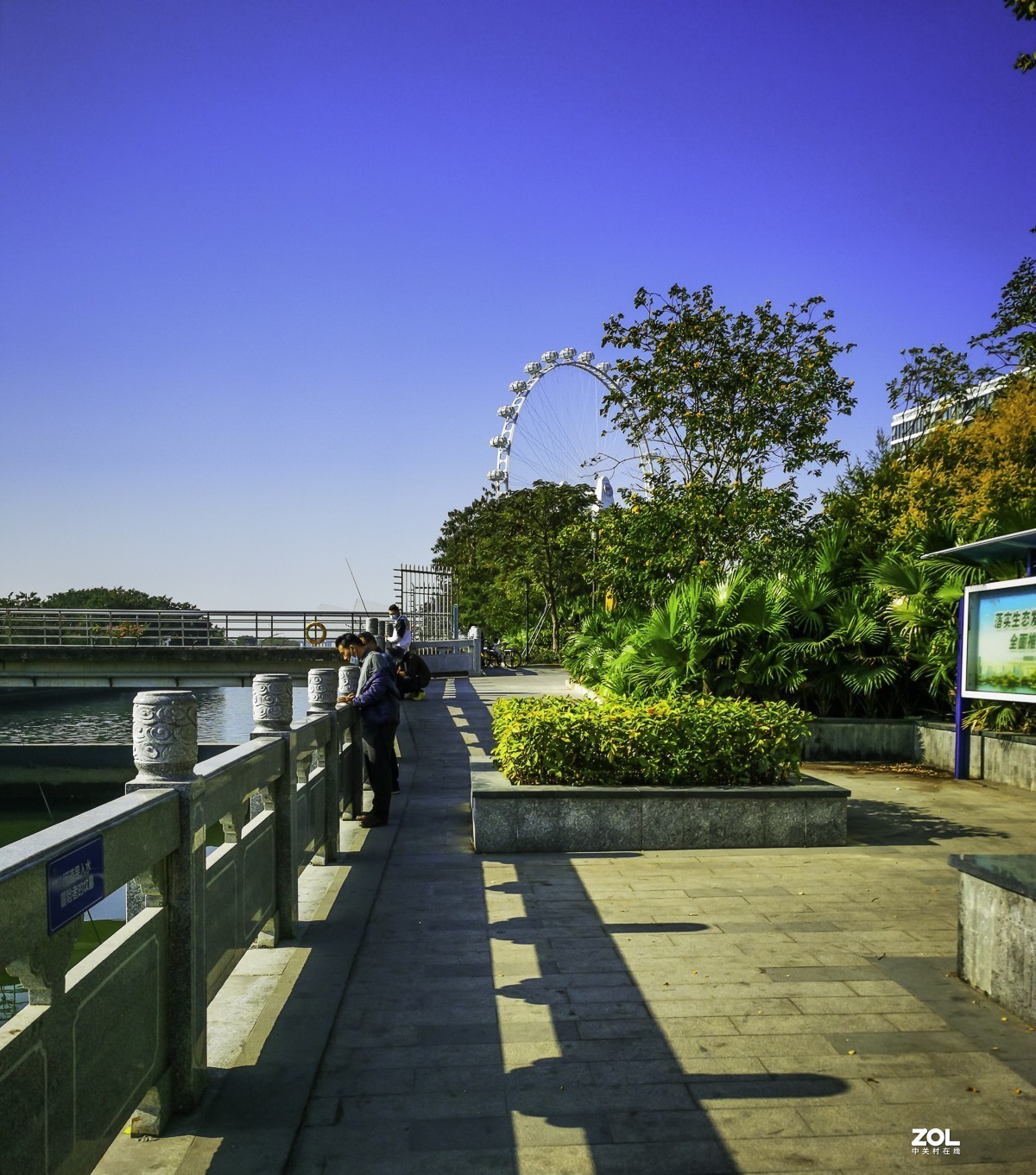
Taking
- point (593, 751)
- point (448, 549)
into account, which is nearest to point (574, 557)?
point (448, 549)

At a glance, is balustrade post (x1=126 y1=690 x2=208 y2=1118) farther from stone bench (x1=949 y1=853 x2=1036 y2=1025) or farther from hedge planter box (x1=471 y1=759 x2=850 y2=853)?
hedge planter box (x1=471 y1=759 x2=850 y2=853)

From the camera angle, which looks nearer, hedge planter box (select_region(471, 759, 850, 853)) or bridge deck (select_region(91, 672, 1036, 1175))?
bridge deck (select_region(91, 672, 1036, 1175))

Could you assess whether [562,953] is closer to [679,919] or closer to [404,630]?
[679,919]

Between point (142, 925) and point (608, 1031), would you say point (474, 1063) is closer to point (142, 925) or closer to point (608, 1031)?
point (608, 1031)

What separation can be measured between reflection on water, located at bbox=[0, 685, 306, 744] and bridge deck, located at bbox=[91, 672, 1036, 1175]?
74.4ft

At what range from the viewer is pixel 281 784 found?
17.8 feet

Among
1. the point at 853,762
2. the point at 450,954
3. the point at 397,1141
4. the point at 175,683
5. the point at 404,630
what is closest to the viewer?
the point at 397,1141

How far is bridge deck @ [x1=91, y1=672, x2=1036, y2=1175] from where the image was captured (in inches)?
134

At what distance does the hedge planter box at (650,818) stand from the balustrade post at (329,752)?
1.07 m

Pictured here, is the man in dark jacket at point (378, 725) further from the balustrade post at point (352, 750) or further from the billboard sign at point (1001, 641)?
the billboard sign at point (1001, 641)

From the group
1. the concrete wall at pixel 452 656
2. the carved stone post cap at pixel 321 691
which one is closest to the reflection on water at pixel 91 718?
the concrete wall at pixel 452 656

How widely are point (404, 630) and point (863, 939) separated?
9657mm

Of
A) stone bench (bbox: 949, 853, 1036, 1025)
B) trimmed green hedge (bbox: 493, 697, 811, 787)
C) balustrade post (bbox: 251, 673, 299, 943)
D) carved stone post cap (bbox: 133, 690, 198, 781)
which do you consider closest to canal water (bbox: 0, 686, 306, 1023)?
balustrade post (bbox: 251, 673, 299, 943)

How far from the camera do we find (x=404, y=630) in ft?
47.9
